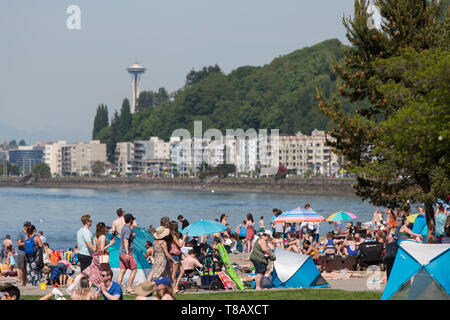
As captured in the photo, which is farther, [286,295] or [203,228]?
[203,228]

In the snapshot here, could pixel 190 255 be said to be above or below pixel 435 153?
below

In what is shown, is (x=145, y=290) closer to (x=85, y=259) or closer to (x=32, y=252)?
(x=85, y=259)

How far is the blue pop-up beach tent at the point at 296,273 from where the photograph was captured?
50.4 ft

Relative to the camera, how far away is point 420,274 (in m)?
12.0

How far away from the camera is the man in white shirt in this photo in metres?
14.7

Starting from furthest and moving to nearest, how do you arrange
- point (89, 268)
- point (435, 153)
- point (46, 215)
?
point (46, 215) → point (89, 268) → point (435, 153)

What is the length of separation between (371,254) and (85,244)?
23.2 ft

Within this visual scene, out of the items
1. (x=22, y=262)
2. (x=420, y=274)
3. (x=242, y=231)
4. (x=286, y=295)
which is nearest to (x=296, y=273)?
(x=286, y=295)

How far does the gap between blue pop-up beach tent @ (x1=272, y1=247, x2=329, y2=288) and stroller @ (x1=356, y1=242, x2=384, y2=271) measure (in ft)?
9.02

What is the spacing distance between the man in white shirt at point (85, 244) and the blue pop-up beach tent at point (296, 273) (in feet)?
12.4
